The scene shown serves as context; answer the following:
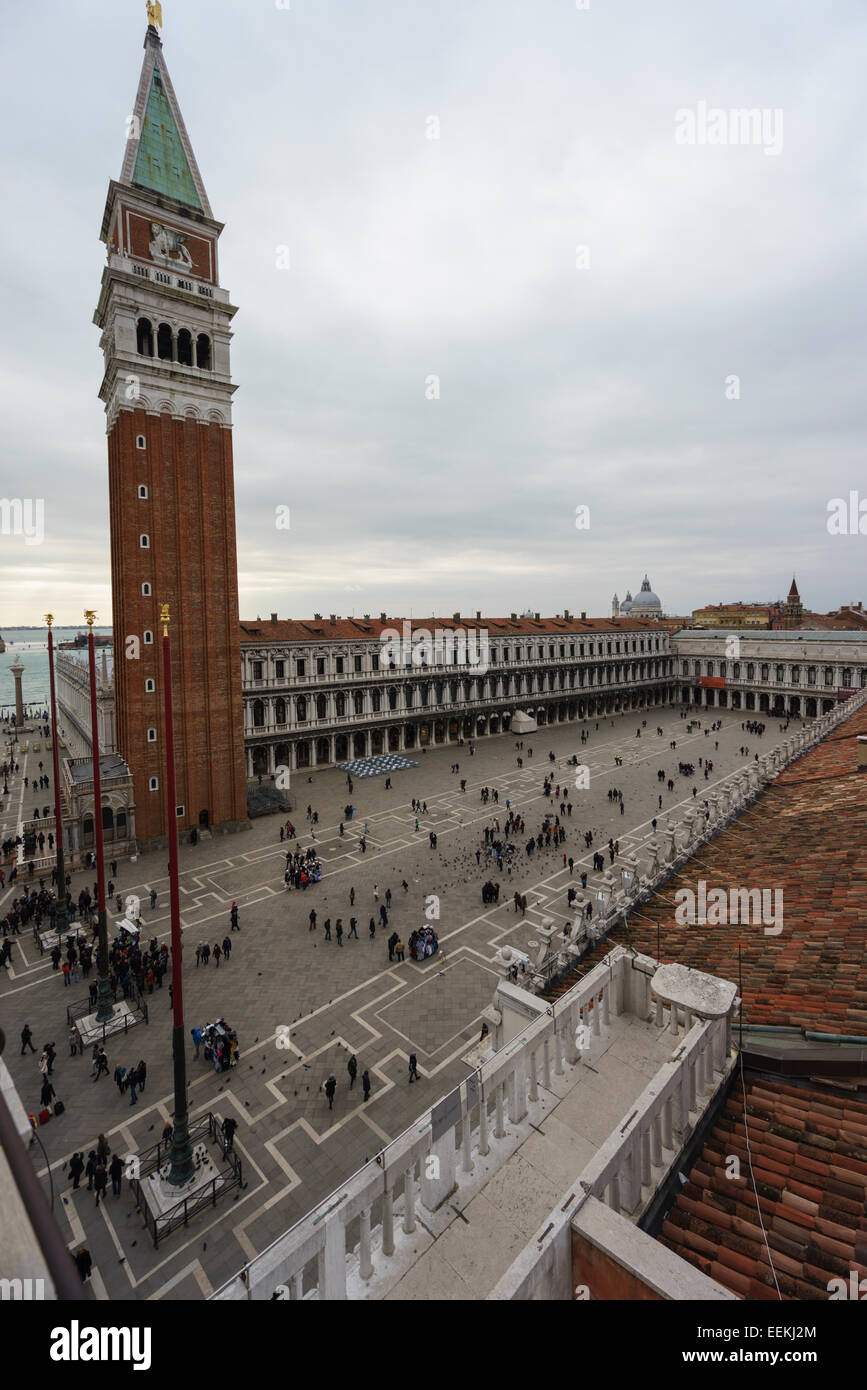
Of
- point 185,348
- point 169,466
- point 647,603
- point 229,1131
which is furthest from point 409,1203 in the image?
point 647,603

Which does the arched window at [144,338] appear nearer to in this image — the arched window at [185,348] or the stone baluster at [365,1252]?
the arched window at [185,348]

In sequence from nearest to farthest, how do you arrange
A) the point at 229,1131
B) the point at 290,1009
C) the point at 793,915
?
1. the point at 793,915
2. the point at 229,1131
3. the point at 290,1009

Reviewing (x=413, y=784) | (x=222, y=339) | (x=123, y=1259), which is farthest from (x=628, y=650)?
(x=123, y=1259)

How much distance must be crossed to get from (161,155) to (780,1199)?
46.4 metres

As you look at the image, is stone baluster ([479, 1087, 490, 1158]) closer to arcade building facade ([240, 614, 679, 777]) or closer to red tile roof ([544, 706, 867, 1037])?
red tile roof ([544, 706, 867, 1037])

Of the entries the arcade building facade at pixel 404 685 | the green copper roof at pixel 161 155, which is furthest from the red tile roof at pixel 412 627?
the green copper roof at pixel 161 155

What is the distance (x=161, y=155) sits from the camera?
3319cm

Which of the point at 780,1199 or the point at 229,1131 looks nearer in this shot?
the point at 780,1199

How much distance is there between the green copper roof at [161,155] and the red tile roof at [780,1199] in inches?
1713

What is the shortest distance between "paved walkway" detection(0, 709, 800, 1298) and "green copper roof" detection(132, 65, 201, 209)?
113 feet

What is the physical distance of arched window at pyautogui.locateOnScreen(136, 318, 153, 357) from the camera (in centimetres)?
3256

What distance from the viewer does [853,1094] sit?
6.15 meters

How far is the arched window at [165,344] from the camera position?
3325 centimetres

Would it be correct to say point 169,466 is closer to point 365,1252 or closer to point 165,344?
point 165,344
